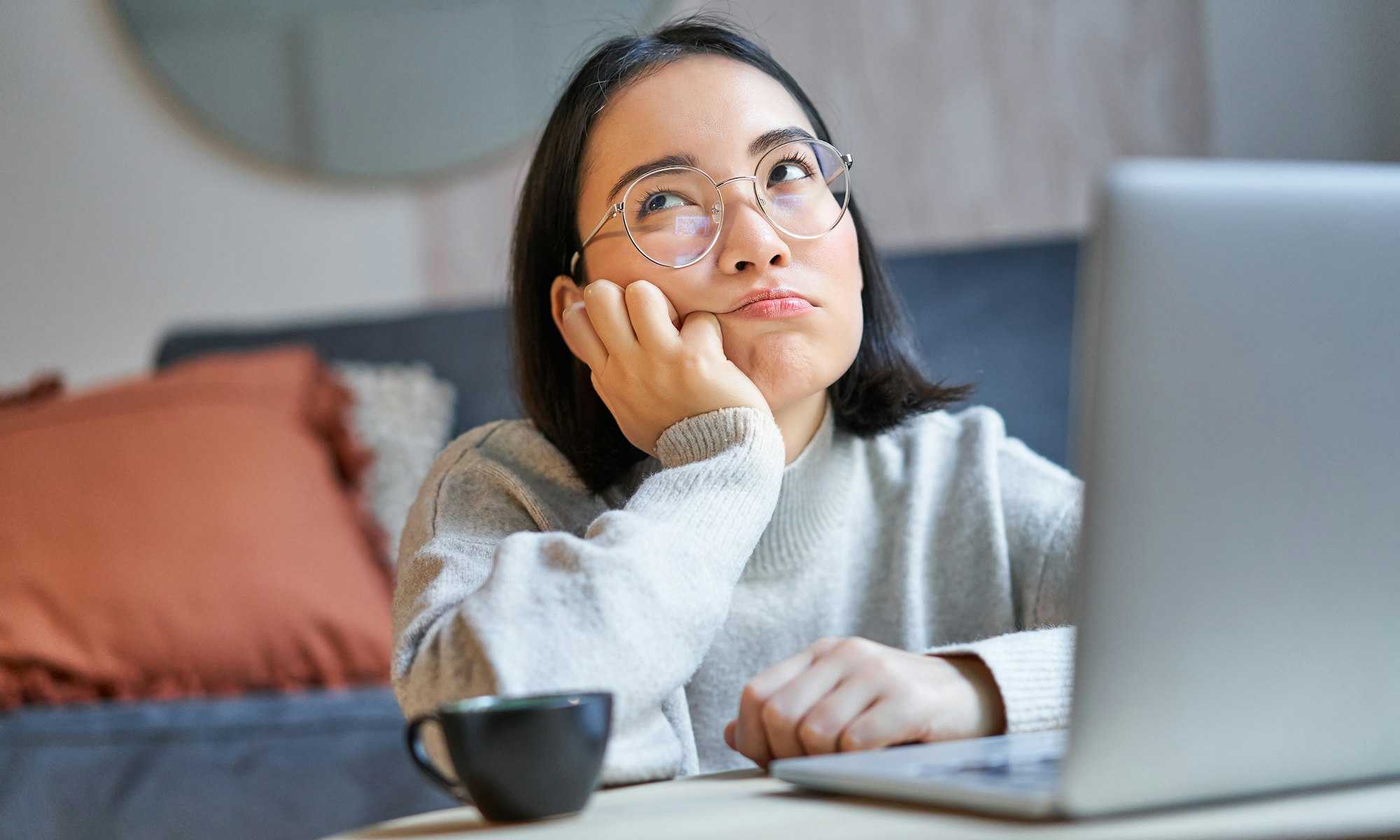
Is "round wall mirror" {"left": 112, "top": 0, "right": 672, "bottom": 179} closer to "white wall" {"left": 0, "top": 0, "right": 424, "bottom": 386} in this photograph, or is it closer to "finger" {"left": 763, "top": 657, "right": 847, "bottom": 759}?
"white wall" {"left": 0, "top": 0, "right": 424, "bottom": 386}

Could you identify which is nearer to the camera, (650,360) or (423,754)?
(423,754)

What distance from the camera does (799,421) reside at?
1.15 m

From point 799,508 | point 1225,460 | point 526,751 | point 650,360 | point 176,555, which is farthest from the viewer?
point 176,555

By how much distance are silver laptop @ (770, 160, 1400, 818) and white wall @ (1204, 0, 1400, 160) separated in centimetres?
195

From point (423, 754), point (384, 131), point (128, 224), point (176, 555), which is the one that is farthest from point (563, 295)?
point (128, 224)

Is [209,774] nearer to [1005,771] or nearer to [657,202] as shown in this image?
[657,202]

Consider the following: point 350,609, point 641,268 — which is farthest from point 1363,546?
point 350,609

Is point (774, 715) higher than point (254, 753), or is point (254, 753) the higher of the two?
point (774, 715)

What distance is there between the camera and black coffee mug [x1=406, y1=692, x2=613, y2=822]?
1.90ft

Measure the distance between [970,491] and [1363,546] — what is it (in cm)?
68

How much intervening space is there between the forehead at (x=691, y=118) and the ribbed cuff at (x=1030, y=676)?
437mm

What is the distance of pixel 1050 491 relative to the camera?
119cm

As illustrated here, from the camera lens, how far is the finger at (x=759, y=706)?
77 cm

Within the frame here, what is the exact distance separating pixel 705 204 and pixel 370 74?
6.10 ft
